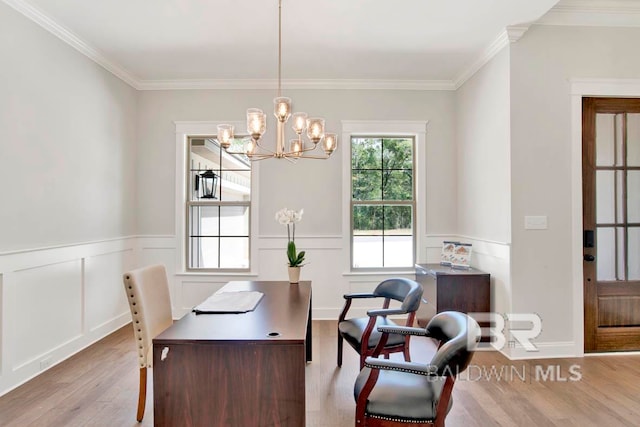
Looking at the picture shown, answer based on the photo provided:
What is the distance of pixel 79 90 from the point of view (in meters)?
3.37

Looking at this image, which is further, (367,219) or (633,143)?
(367,219)

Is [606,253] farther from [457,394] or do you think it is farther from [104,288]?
[104,288]

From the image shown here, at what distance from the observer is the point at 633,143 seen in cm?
325

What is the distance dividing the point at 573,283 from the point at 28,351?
4592mm

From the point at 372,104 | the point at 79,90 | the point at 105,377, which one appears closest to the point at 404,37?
the point at 372,104

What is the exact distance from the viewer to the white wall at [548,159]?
10.3ft

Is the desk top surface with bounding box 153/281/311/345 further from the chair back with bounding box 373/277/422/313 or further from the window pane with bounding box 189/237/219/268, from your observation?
the window pane with bounding box 189/237/219/268

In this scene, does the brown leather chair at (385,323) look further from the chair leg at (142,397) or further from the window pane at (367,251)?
the window pane at (367,251)

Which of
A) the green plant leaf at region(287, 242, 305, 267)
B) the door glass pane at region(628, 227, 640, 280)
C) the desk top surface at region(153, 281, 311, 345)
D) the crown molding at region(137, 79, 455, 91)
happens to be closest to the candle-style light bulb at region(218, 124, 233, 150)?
the green plant leaf at region(287, 242, 305, 267)

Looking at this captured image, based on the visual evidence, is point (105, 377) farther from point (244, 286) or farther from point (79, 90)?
point (79, 90)

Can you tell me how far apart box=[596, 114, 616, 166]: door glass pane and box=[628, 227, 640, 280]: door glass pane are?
660 mm

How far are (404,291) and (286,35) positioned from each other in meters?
2.48

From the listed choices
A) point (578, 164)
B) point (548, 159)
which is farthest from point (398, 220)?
point (578, 164)

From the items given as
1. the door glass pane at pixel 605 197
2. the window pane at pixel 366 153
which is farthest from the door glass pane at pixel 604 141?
the window pane at pixel 366 153
